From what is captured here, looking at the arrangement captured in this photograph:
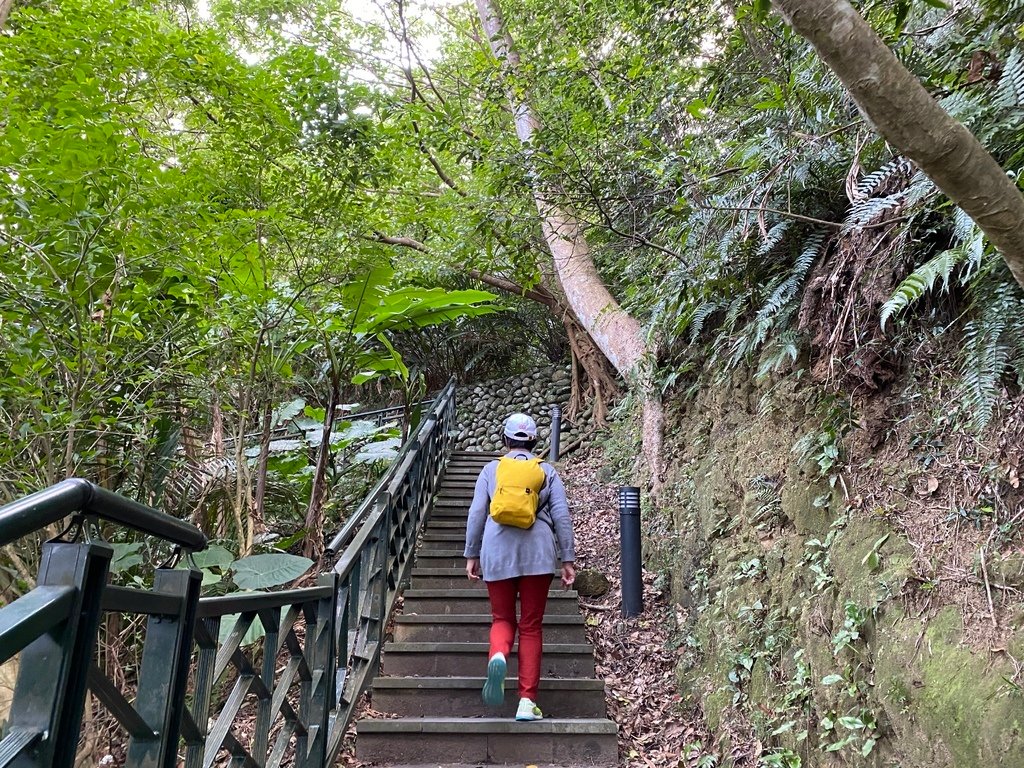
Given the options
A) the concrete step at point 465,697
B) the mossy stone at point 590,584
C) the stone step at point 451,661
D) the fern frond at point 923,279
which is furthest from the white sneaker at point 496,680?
the fern frond at point 923,279

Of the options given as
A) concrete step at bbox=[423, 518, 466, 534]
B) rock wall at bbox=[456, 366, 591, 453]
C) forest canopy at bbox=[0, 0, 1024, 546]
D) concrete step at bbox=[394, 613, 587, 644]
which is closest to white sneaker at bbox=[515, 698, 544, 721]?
concrete step at bbox=[394, 613, 587, 644]

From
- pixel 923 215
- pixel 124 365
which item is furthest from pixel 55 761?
pixel 923 215

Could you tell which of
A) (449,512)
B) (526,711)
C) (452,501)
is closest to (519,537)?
(526,711)

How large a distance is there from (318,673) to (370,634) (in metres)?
1.17

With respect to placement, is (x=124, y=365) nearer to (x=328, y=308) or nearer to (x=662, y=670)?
(x=328, y=308)

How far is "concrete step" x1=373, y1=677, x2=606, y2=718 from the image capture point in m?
3.77

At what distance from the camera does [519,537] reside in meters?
3.60

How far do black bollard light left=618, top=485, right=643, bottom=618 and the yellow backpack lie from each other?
1.23 meters

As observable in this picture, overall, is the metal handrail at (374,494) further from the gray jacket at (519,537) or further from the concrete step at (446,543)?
the concrete step at (446,543)

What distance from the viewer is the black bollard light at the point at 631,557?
4645 millimetres

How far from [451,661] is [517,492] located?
1.36 metres

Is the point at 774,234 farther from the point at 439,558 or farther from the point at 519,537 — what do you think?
the point at 439,558

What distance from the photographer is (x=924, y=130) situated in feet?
4.97

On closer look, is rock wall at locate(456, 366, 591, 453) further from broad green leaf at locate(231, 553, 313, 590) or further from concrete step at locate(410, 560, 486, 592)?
broad green leaf at locate(231, 553, 313, 590)
